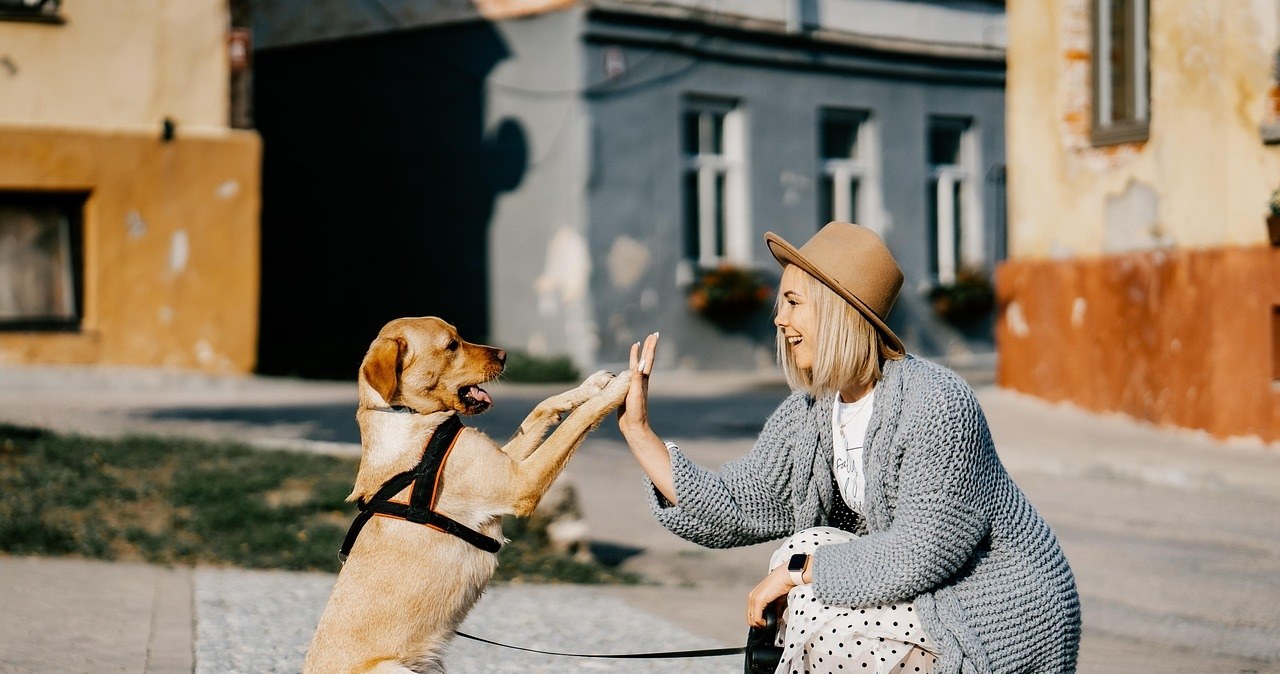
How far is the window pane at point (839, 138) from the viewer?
2094cm

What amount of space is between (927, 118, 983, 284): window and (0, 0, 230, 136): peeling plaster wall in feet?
36.0

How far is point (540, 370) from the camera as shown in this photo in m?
17.8

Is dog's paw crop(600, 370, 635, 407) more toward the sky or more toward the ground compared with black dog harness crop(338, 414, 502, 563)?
more toward the sky

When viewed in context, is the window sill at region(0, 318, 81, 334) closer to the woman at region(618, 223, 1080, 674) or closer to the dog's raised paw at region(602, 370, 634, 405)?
the dog's raised paw at region(602, 370, 634, 405)

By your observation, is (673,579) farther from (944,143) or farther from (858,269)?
(944,143)

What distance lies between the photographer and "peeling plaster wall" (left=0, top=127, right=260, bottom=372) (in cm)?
1545

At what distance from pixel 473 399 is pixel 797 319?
126 cm

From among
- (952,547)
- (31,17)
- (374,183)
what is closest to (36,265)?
(31,17)

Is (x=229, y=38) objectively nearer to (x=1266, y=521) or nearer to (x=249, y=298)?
(x=249, y=298)

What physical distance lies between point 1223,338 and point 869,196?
10.00 m

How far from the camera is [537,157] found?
1888 cm

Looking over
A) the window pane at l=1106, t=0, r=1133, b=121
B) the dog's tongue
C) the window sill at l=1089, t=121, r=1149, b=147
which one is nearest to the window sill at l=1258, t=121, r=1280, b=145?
the window sill at l=1089, t=121, r=1149, b=147

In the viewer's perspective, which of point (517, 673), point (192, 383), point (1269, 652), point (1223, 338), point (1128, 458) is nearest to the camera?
point (517, 673)

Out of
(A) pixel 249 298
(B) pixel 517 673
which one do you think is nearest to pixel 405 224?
(A) pixel 249 298
